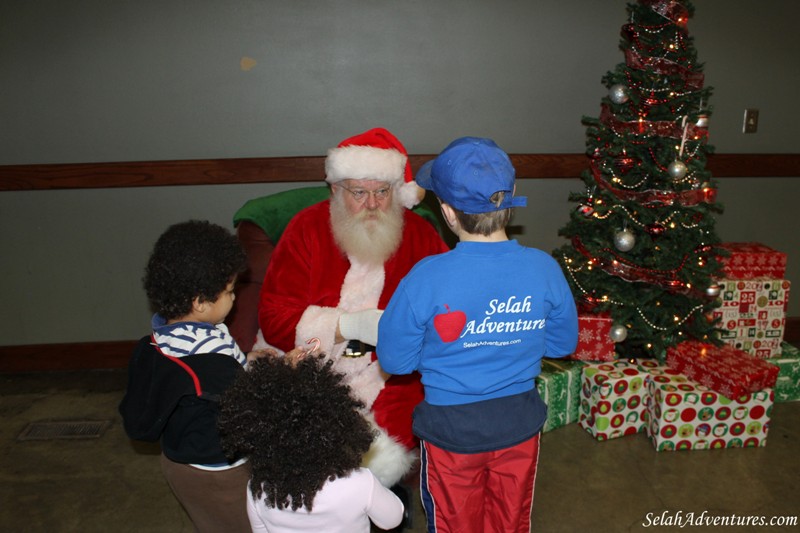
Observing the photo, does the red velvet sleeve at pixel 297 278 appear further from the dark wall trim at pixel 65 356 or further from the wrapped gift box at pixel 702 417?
the dark wall trim at pixel 65 356

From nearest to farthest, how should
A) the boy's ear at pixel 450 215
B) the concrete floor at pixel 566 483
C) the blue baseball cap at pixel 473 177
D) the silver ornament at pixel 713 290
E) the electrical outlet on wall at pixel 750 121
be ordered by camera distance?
the blue baseball cap at pixel 473 177 < the boy's ear at pixel 450 215 < the concrete floor at pixel 566 483 < the silver ornament at pixel 713 290 < the electrical outlet on wall at pixel 750 121

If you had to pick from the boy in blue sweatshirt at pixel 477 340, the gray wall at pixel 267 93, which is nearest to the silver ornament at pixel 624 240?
the gray wall at pixel 267 93

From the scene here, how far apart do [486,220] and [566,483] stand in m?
1.74

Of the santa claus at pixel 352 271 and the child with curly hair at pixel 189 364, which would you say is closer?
the child with curly hair at pixel 189 364

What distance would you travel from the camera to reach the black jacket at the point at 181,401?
169 centimetres

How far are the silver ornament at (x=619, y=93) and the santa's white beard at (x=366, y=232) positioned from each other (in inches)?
54.7

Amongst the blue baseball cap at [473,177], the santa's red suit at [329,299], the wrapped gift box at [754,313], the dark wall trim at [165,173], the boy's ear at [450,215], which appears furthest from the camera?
the dark wall trim at [165,173]

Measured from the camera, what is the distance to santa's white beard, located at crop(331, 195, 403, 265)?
2514 mm

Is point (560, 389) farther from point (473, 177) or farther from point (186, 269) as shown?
point (186, 269)

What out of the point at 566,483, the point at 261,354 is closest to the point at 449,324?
the point at 261,354

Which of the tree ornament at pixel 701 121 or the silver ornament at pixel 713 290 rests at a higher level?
the tree ornament at pixel 701 121

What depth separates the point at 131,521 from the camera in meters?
2.69

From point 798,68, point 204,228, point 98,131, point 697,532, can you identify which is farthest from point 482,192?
point 798,68

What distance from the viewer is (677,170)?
9.93 ft
